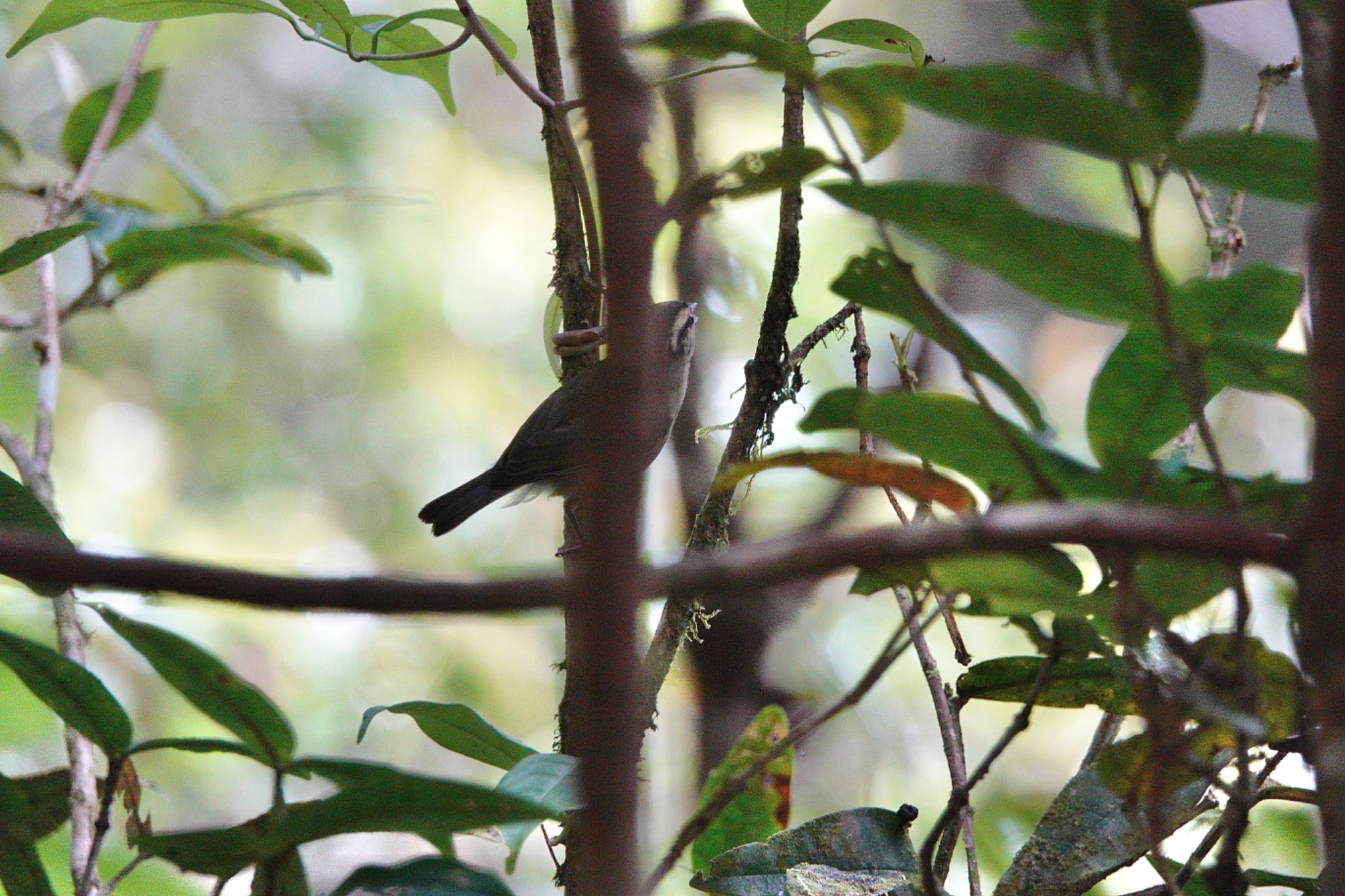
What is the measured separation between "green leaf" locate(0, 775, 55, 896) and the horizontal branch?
0.47 meters

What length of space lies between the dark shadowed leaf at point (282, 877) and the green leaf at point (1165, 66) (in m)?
0.72

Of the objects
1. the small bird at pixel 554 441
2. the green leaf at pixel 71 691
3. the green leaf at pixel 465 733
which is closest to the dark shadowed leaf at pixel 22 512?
the green leaf at pixel 71 691

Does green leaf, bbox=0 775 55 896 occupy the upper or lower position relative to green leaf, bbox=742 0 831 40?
lower

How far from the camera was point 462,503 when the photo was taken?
3.18 meters

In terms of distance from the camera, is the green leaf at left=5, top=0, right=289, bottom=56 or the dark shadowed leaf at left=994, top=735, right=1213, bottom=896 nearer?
the dark shadowed leaf at left=994, top=735, right=1213, bottom=896

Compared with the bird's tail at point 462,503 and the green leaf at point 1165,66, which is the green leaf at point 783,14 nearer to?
the green leaf at point 1165,66

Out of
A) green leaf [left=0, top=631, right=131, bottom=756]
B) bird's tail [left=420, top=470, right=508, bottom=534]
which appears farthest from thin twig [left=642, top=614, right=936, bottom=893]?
bird's tail [left=420, top=470, right=508, bottom=534]

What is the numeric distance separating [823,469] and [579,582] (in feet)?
1.09

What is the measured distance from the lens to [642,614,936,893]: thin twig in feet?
2.33

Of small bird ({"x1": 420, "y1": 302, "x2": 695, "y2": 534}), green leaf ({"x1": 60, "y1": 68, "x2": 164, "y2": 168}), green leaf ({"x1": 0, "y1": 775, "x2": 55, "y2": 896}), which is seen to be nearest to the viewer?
green leaf ({"x1": 0, "y1": 775, "x2": 55, "y2": 896})

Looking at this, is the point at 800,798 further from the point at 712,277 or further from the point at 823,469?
the point at 823,469

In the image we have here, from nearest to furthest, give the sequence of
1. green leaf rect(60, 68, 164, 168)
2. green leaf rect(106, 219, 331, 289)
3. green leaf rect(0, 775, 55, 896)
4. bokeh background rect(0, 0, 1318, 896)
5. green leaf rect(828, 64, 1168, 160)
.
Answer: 1. green leaf rect(828, 64, 1168, 160)
2. green leaf rect(0, 775, 55, 896)
3. green leaf rect(106, 219, 331, 289)
4. green leaf rect(60, 68, 164, 168)
5. bokeh background rect(0, 0, 1318, 896)

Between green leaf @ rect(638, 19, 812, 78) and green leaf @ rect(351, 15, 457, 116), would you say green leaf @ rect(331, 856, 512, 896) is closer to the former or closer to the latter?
green leaf @ rect(638, 19, 812, 78)

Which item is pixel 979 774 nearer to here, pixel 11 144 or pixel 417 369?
pixel 11 144
